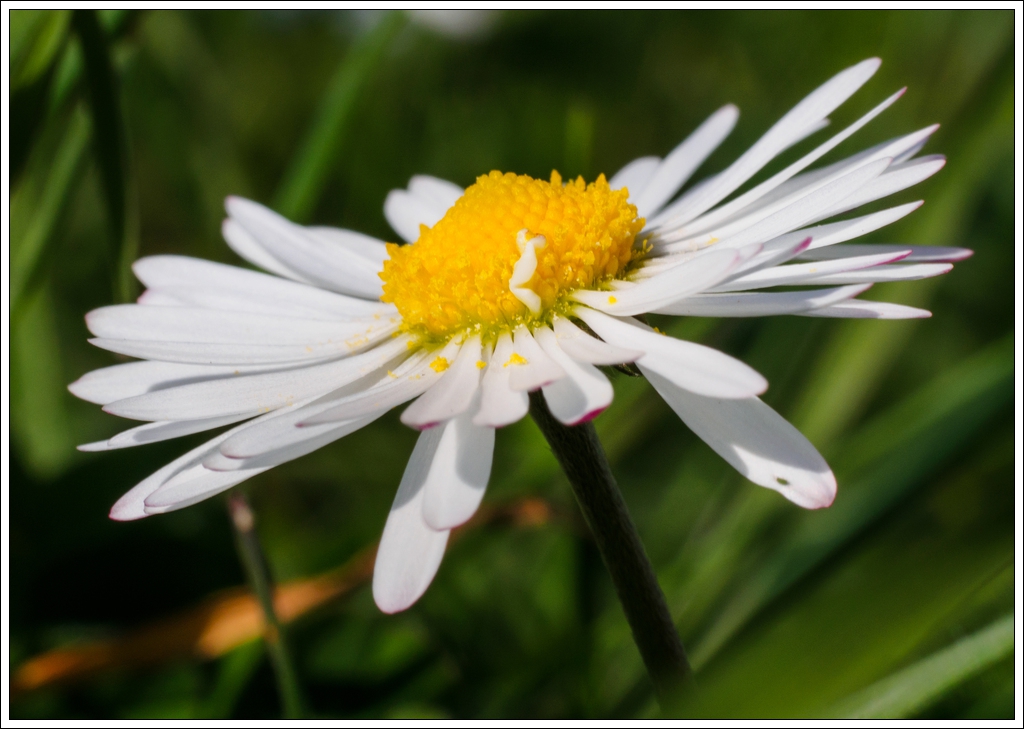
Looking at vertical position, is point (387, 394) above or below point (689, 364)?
above

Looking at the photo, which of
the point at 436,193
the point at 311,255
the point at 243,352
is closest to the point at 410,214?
the point at 436,193

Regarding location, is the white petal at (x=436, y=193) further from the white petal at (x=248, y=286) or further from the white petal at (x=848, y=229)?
the white petal at (x=848, y=229)

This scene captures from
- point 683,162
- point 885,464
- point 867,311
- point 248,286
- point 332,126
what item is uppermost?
point 332,126

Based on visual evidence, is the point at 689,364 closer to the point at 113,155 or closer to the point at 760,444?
the point at 760,444

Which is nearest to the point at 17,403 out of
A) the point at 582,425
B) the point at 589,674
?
the point at 589,674

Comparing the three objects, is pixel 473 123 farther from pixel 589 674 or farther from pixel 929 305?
pixel 589 674

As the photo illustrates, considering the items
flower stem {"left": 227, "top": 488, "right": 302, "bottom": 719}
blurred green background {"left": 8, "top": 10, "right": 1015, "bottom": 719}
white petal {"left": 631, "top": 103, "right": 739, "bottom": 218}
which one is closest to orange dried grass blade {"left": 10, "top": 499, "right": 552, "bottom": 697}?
blurred green background {"left": 8, "top": 10, "right": 1015, "bottom": 719}
